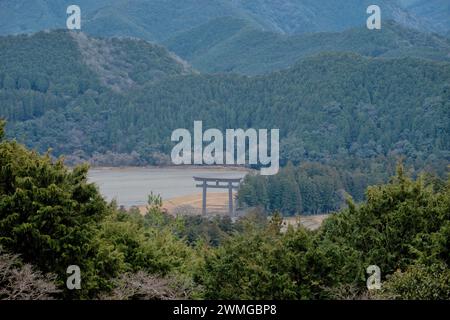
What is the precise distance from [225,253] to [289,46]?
154848mm

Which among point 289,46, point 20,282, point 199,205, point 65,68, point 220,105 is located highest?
point 289,46

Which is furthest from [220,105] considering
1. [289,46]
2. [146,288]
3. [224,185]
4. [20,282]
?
[20,282]

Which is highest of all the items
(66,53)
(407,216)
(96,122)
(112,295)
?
(66,53)

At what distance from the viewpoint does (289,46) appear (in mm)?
175250

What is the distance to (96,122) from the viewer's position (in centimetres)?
11706

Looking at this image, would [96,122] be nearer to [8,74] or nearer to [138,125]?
[138,125]

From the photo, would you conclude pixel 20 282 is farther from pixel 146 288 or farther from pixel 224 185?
pixel 224 185

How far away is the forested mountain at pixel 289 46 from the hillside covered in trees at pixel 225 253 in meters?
118

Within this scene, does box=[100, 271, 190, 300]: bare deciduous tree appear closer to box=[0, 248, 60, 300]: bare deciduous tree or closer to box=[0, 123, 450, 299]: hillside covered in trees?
box=[0, 123, 450, 299]: hillside covered in trees

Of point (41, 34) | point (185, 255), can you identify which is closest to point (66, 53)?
point (41, 34)

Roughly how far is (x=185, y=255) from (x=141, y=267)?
5.10 meters

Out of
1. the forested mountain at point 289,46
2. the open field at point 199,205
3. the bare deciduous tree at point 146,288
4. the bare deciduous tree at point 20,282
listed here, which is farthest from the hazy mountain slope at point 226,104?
the bare deciduous tree at point 20,282

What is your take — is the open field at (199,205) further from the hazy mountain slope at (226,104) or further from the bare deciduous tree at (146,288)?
the bare deciduous tree at (146,288)
